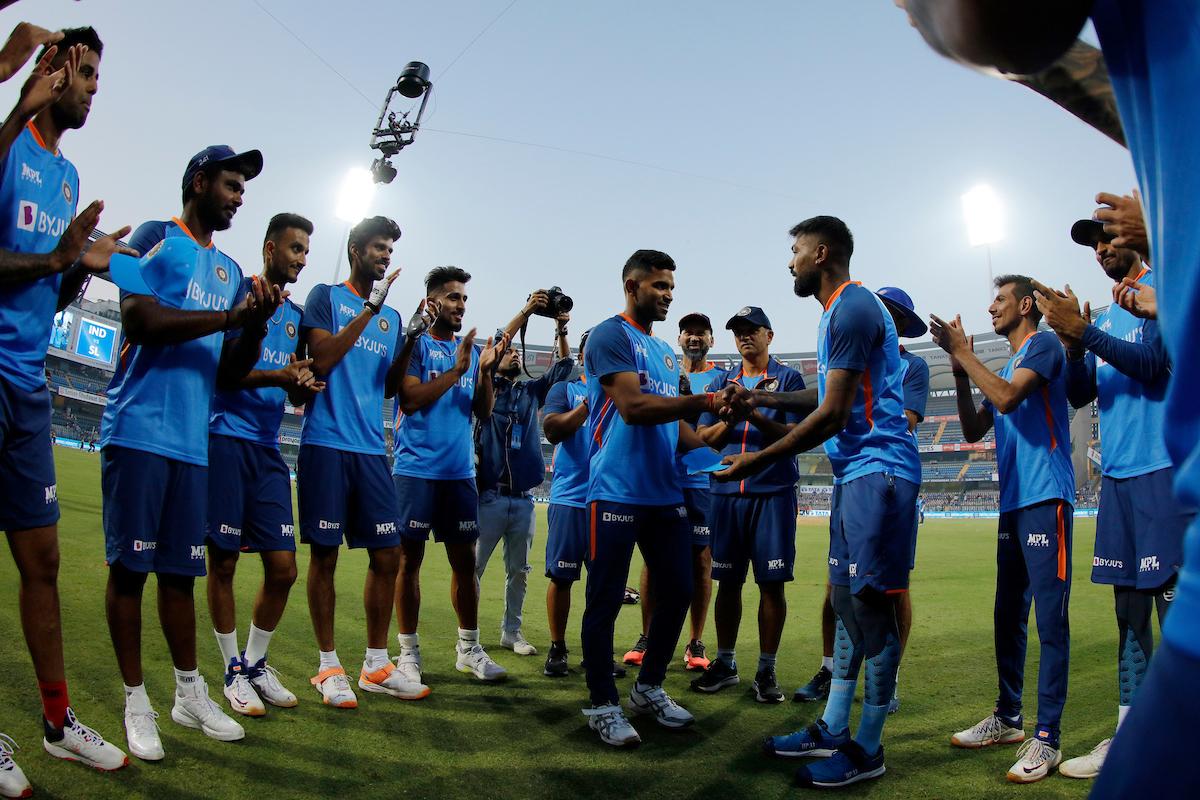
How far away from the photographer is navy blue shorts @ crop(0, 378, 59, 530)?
312cm

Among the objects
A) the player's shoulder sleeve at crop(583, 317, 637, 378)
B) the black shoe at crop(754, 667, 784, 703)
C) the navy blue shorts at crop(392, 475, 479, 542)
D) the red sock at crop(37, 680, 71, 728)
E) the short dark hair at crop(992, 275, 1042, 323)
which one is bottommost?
the black shoe at crop(754, 667, 784, 703)

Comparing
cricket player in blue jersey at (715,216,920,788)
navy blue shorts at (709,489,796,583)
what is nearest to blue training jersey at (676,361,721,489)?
navy blue shorts at (709,489,796,583)

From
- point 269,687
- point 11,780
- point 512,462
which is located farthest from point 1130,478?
point 11,780

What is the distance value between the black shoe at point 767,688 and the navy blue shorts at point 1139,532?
2.00 m

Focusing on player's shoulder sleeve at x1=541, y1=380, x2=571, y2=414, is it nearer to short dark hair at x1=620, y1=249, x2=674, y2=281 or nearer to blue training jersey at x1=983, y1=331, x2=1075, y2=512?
short dark hair at x1=620, y1=249, x2=674, y2=281

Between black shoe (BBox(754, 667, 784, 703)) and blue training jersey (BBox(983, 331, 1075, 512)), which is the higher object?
blue training jersey (BBox(983, 331, 1075, 512))

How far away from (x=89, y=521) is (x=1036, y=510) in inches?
476

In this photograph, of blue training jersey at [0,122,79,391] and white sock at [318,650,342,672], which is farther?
white sock at [318,650,342,672]

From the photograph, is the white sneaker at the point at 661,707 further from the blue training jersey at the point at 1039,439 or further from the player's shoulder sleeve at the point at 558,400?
the player's shoulder sleeve at the point at 558,400

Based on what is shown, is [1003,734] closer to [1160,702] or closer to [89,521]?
[1160,702]

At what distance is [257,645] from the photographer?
4461 mm

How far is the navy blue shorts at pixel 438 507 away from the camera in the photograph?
5473 millimetres

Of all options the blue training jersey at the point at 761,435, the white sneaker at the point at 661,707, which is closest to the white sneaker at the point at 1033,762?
the white sneaker at the point at 661,707

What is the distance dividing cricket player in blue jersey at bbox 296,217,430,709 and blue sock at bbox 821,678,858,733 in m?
2.40
